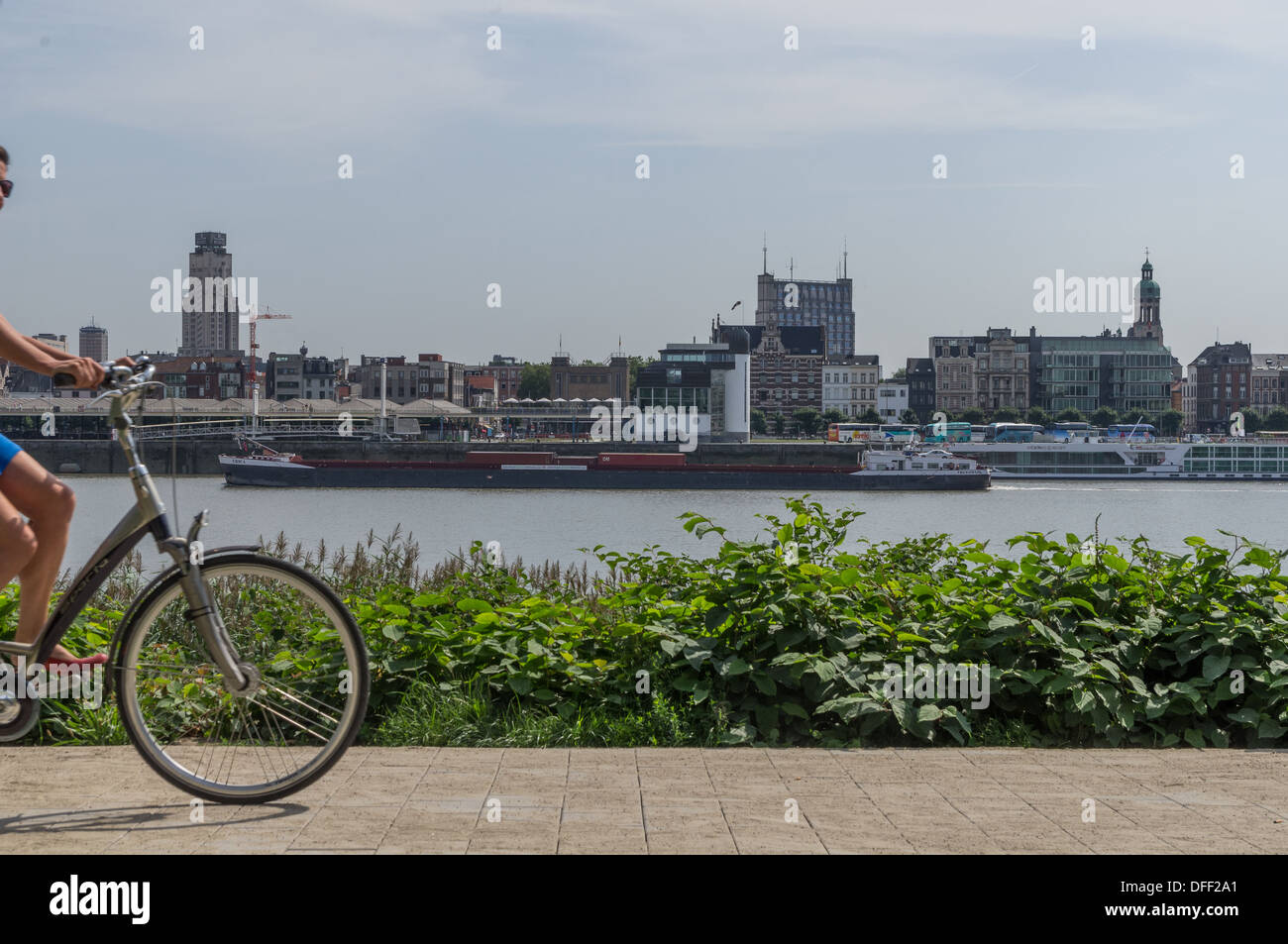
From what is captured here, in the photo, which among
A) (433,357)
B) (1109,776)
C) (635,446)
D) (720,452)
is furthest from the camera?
(433,357)

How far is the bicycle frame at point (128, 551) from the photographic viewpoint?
3.33 metres

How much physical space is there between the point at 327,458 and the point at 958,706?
2829 inches

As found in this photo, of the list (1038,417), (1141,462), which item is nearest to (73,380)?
(1141,462)

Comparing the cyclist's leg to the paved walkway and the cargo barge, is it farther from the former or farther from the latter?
the cargo barge

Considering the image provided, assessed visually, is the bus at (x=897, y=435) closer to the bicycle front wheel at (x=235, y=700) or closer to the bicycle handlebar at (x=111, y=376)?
the bicycle front wheel at (x=235, y=700)

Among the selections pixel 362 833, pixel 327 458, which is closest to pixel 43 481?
pixel 362 833

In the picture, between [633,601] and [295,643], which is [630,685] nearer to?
[633,601]

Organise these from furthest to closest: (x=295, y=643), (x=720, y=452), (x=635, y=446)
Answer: (x=635, y=446) < (x=720, y=452) < (x=295, y=643)

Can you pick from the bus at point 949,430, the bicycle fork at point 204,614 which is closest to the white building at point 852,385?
the bus at point 949,430

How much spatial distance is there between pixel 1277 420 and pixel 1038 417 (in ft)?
85.1

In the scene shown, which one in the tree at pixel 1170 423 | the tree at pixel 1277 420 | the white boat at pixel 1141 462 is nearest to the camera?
the white boat at pixel 1141 462

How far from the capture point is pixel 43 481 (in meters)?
3.26

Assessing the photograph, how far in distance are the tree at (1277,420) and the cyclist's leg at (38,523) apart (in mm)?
146982

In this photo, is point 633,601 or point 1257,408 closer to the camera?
point 633,601
